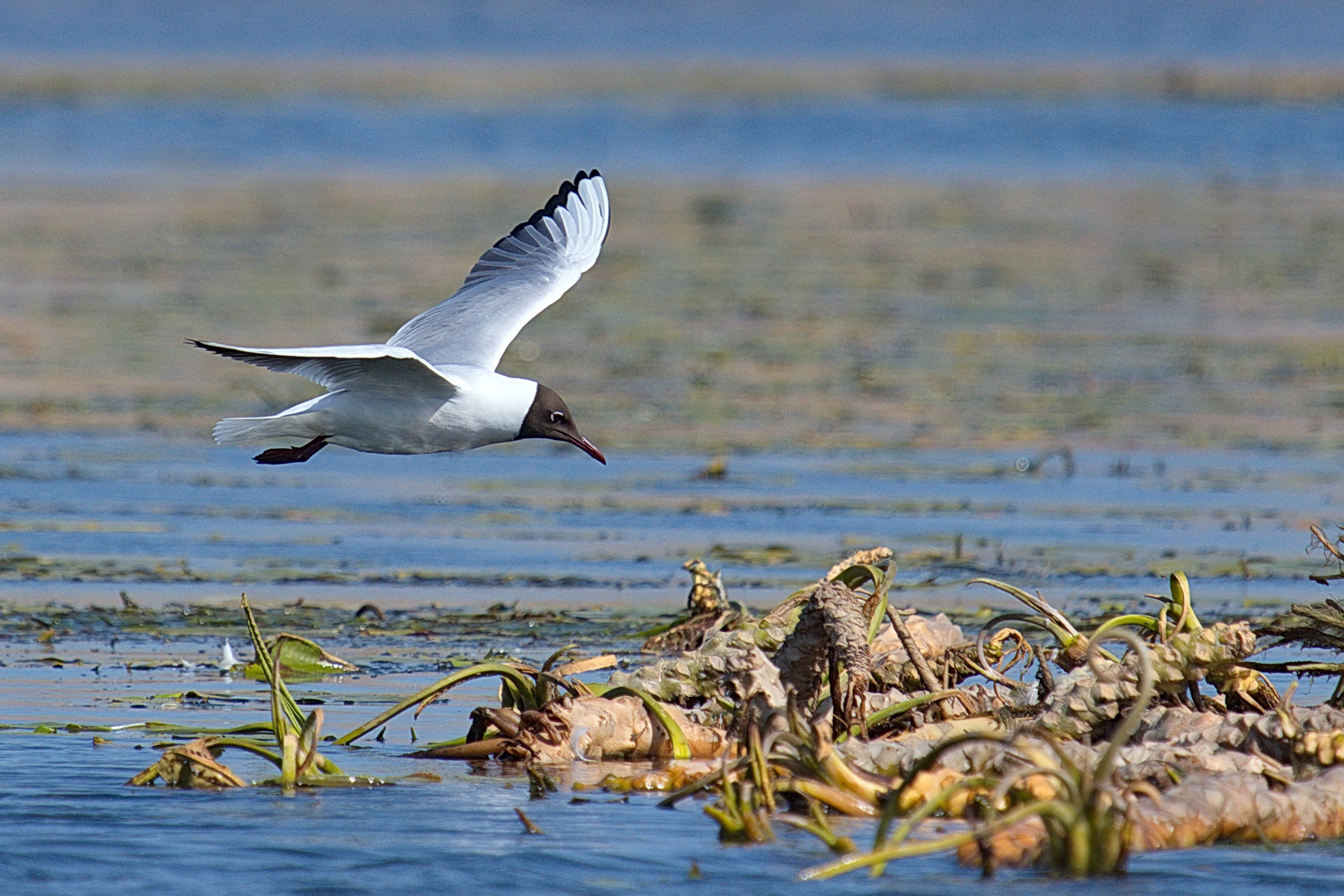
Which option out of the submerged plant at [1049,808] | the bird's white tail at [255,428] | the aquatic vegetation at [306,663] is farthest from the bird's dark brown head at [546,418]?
the submerged plant at [1049,808]

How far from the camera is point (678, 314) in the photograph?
21266 mm

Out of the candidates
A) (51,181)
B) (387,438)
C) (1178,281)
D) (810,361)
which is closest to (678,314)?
(810,361)

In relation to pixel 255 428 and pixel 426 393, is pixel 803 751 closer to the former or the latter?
pixel 426 393

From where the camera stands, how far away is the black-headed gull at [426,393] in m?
9.23

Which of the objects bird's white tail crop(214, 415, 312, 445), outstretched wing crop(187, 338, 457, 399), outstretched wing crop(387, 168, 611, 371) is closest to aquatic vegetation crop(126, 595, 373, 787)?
outstretched wing crop(187, 338, 457, 399)

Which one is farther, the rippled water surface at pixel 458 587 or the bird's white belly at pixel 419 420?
the bird's white belly at pixel 419 420

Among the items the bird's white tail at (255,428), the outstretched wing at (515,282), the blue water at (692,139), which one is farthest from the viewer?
the blue water at (692,139)

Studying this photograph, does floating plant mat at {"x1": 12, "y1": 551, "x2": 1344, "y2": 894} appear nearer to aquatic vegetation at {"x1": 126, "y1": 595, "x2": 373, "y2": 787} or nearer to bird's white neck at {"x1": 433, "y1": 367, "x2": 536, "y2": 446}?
aquatic vegetation at {"x1": 126, "y1": 595, "x2": 373, "y2": 787}

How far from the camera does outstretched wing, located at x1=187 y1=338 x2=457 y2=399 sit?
8.51 metres

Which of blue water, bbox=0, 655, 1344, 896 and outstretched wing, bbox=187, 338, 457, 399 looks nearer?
blue water, bbox=0, 655, 1344, 896

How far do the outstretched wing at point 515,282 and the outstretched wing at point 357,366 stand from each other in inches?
29.7

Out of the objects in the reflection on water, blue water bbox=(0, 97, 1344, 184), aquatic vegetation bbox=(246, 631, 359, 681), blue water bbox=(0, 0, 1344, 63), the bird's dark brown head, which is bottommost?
aquatic vegetation bbox=(246, 631, 359, 681)

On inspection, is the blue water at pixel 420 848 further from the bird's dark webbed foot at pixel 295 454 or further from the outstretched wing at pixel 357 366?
the bird's dark webbed foot at pixel 295 454

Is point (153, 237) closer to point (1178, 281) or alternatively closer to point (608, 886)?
point (1178, 281)
